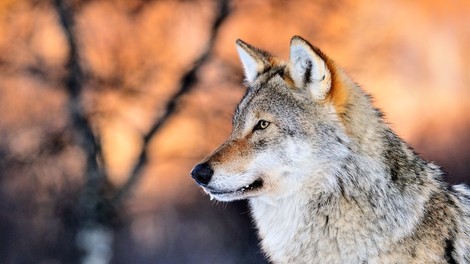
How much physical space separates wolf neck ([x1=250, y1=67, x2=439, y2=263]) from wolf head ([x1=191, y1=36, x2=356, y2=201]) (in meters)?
0.07

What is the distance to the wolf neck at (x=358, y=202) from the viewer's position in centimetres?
511

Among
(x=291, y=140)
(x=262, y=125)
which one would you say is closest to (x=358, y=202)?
(x=291, y=140)

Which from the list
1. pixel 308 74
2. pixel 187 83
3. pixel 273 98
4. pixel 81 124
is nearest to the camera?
pixel 308 74

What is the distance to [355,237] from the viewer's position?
202 inches

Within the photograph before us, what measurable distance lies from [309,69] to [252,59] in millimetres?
763

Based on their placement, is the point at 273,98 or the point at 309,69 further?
the point at 273,98

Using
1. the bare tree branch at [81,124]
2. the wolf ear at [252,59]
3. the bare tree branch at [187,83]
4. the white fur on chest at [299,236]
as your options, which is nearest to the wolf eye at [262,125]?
the white fur on chest at [299,236]

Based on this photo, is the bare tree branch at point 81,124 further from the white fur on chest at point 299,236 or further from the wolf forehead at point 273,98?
the white fur on chest at point 299,236

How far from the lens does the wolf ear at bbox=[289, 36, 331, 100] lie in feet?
17.3

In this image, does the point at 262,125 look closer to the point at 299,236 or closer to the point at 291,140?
the point at 291,140

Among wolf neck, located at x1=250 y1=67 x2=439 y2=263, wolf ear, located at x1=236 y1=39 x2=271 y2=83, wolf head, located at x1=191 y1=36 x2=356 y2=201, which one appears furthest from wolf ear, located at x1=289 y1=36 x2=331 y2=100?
wolf ear, located at x1=236 y1=39 x2=271 y2=83

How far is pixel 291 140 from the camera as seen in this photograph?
5336 mm

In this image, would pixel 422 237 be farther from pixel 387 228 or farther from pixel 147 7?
pixel 147 7

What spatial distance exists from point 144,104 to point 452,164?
12835 mm
